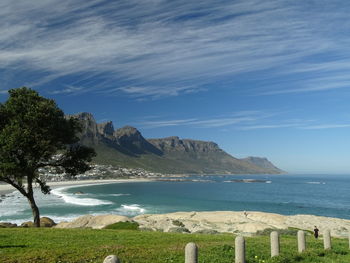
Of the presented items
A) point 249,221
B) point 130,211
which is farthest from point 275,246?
point 130,211

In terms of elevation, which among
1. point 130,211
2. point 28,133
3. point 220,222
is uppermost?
point 28,133

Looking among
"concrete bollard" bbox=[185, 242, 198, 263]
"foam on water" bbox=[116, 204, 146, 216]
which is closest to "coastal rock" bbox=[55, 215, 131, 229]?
"foam on water" bbox=[116, 204, 146, 216]

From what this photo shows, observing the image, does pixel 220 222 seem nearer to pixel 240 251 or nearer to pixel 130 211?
pixel 130 211

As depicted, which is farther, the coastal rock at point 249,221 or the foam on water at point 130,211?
the foam on water at point 130,211

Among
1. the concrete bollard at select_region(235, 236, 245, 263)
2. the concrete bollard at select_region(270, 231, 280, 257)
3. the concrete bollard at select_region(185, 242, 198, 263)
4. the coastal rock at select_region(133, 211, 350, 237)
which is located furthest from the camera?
the coastal rock at select_region(133, 211, 350, 237)

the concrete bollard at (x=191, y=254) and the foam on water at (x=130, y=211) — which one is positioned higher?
the concrete bollard at (x=191, y=254)

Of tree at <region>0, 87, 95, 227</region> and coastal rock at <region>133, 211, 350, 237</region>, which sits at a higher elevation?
tree at <region>0, 87, 95, 227</region>

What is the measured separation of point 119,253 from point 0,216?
203 feet

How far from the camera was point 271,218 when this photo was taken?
61.1 m

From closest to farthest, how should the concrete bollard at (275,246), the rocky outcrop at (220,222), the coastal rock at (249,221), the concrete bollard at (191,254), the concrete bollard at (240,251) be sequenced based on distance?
the concrete bollard at (191,254)
the concrete bollard at (240,251)
the concrete bollard at (275,246)
the rocky outcrop at (220,222)
the coastal rock at (249,221)

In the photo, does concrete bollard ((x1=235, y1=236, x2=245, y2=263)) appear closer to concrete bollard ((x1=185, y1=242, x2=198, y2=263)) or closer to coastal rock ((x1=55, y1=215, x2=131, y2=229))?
concrete bollard ((x1=185, y1=242, x2=198, y2=263))

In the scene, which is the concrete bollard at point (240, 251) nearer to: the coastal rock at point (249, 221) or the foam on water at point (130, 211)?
the coastal rock at point (249, 221)

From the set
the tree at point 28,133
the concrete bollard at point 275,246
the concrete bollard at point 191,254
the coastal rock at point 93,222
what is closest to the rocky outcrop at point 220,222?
the coastal rock at point 93,222

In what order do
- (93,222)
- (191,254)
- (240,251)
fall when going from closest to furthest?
(191,254)
(240,251)
(93,222)
